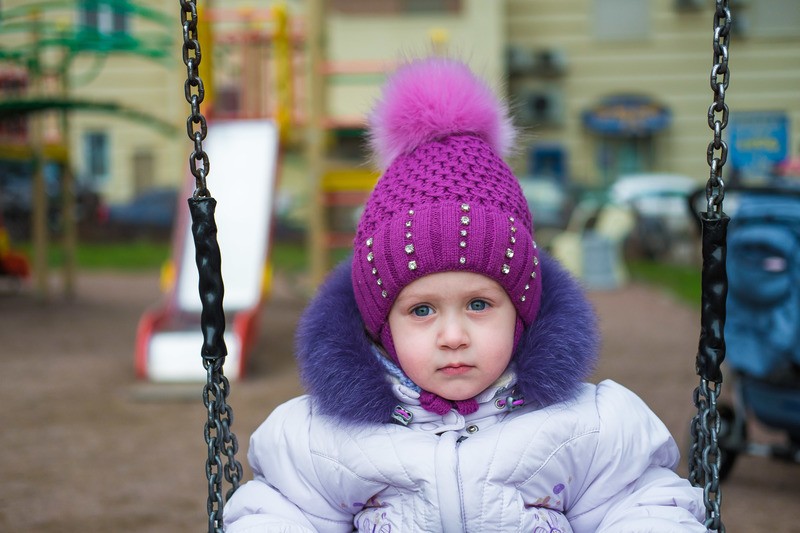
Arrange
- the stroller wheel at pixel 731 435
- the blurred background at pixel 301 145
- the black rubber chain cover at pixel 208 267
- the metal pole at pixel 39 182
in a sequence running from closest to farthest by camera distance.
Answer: the black rubber chain cover at pixel 208 267 → the stroller wheel at pixel 731 435 → the blurred background at pixel 301 145 → the metal pole at pixel 39 182

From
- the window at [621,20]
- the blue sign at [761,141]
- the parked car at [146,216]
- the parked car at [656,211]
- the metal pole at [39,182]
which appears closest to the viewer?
the blue sign at [761,141]

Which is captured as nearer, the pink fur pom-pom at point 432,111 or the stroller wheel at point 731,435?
the pink fur pom-pom at point 432,111

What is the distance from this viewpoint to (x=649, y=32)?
69.2ft

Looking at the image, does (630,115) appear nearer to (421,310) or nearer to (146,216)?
(146,216)

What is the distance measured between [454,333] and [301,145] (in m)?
7.02

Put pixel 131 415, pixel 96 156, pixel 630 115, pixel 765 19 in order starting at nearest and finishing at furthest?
pixel 131 415 < pixel 765 19 < pixel 630 115 < pixel 96 156

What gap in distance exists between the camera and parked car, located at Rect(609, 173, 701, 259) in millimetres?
15445

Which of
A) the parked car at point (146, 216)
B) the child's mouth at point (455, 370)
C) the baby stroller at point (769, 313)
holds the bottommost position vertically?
the parked car at point (146, 216)

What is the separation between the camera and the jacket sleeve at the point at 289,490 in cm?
198

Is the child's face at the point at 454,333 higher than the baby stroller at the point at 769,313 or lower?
higher

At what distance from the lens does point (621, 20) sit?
2123cm

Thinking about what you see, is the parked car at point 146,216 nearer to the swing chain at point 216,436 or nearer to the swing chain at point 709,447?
the swing chain at point 216,436

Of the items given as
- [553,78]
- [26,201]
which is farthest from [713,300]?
[553,78]

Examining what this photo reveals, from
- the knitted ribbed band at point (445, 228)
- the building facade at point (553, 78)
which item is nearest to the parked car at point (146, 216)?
the building facade at point (553, 78)
